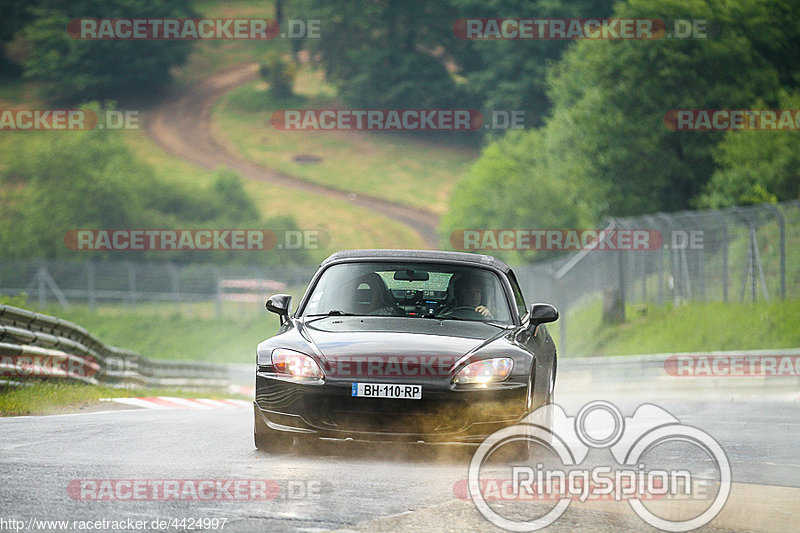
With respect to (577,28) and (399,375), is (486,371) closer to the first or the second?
(399,375)

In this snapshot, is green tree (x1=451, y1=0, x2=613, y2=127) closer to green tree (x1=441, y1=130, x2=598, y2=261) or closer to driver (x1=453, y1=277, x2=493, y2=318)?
green tree (x1=441, y1=130, x2=598, y2=261)

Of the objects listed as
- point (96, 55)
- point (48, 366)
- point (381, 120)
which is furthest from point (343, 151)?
point (48, 366)

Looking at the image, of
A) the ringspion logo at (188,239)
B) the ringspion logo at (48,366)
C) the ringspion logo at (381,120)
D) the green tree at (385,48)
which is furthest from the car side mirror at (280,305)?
the green tree at (385,48)

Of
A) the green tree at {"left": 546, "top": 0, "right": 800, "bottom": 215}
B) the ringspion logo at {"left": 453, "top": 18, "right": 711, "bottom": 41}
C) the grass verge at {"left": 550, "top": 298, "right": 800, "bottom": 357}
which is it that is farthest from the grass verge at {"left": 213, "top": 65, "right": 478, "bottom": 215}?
the grass verge at {"left": 550, "top": 298, "right": 800, "bottom": 357}

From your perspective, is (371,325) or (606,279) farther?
(606,279)

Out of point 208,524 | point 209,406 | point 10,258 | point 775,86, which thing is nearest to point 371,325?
point 208,524

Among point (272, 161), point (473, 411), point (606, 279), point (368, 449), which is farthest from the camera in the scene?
point (272, 161)

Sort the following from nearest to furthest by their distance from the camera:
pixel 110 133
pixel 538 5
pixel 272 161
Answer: pixel 110 133, pixel 538 5, pixel 272 161

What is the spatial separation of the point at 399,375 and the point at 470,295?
5.90 feet

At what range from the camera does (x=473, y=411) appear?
8836 millimetres

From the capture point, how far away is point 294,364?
9117 mm

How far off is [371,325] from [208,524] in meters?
3.58

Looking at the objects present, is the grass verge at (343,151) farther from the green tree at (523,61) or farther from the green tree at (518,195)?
the green tree at (518,195)

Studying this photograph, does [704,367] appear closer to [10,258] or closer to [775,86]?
[775,86]
